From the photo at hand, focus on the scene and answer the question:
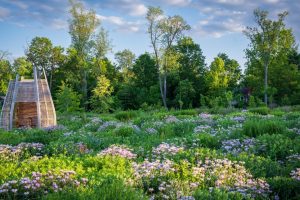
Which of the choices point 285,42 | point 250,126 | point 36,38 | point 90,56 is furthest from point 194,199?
point 36,38

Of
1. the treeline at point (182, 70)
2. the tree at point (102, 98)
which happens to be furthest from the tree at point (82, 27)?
the tree at point (102, 98)

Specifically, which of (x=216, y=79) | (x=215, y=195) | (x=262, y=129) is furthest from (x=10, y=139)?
(x=216, y=79)

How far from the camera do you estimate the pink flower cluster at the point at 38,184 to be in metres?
4.92

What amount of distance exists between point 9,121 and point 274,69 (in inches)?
1368

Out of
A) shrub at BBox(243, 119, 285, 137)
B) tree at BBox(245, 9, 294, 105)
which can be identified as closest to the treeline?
tree at BBox(245, 9, 294, 105)

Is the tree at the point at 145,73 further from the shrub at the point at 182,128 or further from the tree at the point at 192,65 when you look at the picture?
the shrub at the point at 182,128

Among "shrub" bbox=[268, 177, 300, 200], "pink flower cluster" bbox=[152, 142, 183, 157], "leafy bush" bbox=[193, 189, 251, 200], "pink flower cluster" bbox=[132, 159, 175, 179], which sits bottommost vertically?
"shrub" bbox=[268, 177, 300, 200]

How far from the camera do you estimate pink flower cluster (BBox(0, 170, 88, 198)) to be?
194 inches

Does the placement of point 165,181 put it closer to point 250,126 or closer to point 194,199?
point 194,199

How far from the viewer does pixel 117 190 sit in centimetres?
448

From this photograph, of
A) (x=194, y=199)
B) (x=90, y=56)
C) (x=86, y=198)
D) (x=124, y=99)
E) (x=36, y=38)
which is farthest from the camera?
(x=36, y=38)

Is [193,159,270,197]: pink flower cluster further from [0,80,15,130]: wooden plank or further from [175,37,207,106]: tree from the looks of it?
[175,37,207,106]: tree

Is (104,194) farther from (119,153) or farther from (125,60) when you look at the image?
(125,60)

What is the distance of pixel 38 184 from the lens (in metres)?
4.96
